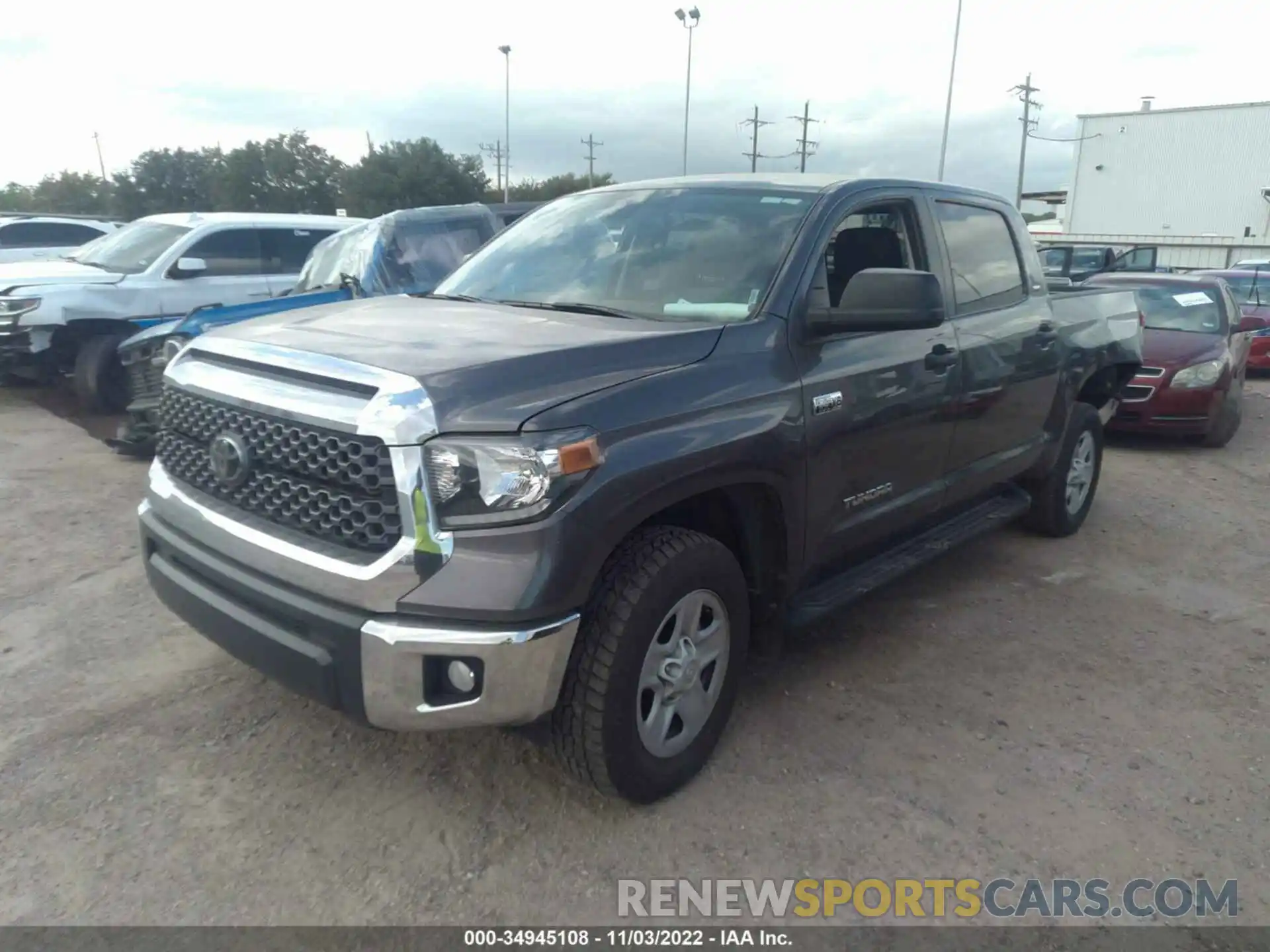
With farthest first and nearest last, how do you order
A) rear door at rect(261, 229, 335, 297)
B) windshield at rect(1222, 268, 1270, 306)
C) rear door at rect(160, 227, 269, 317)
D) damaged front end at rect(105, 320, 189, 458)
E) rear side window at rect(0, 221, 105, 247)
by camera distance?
1. rear side window at rect(0, 221, 105, 247)
2. windshield at rect(1222, 268, 1270, 306)
3. rear door at rect(261, 229, 335, 297)
4. rear door at rect(160, 227, 269, 317)
5. damaged front end at rect(105, 320, 189, 458)

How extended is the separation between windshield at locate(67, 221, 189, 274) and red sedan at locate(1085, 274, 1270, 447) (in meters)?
8.85

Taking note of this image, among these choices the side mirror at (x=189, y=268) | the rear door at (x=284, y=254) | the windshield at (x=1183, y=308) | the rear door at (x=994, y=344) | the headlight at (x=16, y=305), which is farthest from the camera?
the rear door at (x=284, y=254)

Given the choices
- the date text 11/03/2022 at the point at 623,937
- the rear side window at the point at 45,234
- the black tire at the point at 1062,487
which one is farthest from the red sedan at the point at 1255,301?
the rear side window at the point at 45,234

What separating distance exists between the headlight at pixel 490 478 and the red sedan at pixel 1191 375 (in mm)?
6950

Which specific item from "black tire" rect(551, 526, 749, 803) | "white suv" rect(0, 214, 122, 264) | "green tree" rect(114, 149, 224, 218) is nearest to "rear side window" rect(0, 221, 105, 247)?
"white suv" rect(0, 214, 122, 264)

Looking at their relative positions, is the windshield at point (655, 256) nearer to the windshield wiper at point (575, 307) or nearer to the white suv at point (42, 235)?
the windshield wiper at point (575, 307)

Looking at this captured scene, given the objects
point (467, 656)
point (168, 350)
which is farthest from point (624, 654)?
point (168, 350)

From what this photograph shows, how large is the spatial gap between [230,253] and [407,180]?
42.8 m

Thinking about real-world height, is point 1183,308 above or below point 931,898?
above

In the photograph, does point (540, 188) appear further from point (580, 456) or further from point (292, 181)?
point (580, 456)

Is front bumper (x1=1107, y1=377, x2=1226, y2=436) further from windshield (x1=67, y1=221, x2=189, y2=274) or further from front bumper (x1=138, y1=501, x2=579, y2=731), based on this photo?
windshield (x1=67, y1=221, x2=189, y2=274)

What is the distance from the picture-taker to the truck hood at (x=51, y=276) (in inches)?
360

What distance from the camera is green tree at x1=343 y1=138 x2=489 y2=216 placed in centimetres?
4934

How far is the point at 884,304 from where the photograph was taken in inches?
126
